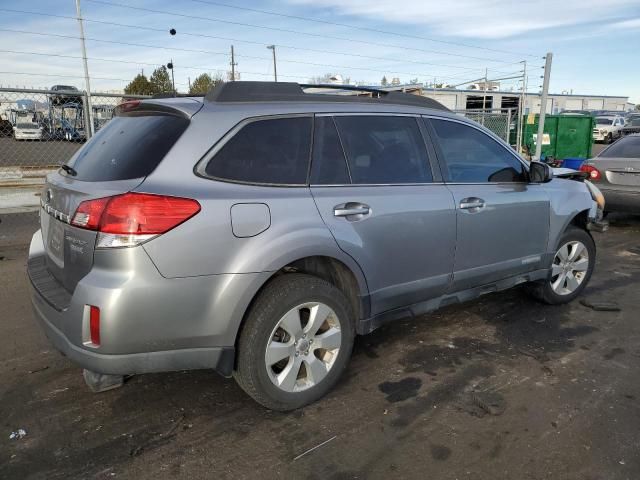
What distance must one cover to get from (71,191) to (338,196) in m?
1.46

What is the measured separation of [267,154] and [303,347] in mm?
1115

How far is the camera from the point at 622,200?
8109 millimetres

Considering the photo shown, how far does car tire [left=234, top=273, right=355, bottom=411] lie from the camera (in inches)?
110

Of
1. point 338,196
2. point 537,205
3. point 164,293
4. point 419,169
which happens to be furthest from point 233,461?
point 537,205

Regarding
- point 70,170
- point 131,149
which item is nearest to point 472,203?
point 131,149

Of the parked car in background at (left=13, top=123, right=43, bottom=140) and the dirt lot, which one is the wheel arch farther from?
the parked car in background at (left=13, top=123, right=43, bottom=140)

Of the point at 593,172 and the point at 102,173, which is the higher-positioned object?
the point at 102,173

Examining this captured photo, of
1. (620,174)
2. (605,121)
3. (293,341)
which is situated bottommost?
(293,341)

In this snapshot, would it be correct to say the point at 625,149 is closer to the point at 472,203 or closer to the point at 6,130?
the point at 472,203

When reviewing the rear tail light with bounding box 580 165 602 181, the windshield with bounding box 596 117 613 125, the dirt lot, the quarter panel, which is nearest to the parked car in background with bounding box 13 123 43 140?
the dirt lot

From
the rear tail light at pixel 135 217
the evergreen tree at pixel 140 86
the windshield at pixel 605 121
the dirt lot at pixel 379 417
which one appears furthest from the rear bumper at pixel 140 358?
the evergreen tree at pixel 140 86

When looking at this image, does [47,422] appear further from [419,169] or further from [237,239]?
[419,169]

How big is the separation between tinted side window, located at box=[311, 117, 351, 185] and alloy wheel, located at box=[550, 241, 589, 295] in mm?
2510

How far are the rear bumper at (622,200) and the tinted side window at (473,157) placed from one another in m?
4.77
